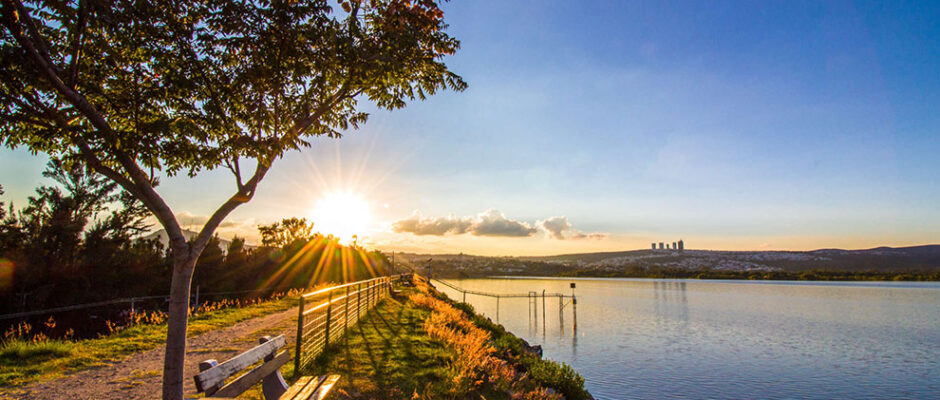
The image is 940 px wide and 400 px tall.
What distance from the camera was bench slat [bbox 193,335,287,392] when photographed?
3.53m

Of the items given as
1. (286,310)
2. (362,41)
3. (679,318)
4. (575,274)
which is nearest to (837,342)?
(679,318)

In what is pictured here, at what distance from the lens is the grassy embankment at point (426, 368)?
320 inches

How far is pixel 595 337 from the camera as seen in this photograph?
32.5 metres

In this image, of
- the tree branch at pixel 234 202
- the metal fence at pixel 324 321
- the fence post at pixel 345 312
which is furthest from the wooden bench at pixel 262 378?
the fence post at pixel 345 312

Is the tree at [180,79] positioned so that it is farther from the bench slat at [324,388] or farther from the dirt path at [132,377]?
the dirt path at [132,377]

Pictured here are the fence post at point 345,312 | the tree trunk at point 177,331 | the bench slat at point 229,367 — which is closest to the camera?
the bench slat at point 229,367

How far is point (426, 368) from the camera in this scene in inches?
386

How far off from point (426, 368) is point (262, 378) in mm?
5297

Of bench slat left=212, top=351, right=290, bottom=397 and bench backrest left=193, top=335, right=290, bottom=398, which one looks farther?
bench slat left=212, top=351, right=290, bottom=397

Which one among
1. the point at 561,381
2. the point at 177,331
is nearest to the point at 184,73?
the point at 177,331

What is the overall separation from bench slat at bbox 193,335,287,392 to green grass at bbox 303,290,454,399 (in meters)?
2.69

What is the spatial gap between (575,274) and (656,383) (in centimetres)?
16614

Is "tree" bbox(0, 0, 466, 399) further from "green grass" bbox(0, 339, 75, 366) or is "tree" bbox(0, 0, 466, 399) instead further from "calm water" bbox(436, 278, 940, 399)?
"calm water" bbox(436, 278, 940, 399)

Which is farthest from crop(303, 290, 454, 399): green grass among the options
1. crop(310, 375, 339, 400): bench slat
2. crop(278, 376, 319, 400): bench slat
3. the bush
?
the bush
